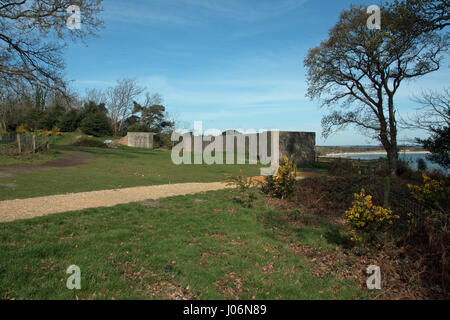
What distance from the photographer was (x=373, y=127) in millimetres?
15703

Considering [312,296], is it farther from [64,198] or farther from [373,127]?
[373,127]

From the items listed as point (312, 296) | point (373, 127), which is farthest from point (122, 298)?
point (373, 127)

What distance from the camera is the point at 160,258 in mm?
3658

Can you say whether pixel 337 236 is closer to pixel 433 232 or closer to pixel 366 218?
pixel 366 218

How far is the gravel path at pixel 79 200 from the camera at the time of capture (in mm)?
5398

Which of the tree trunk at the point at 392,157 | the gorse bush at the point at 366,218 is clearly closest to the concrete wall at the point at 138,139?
the tree trunk at the point at 392,157

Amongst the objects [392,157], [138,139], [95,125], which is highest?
[95,125]

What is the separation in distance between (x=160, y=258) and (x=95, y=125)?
31528mm

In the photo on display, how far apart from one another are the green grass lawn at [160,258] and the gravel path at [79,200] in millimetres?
664

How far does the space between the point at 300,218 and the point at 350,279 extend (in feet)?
7.53

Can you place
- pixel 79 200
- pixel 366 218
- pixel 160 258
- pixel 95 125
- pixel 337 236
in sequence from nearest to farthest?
1. pixel 160 258
2. pixel 366 218
3. pixel 337 236
4. pixel 79 200
5. pixel 95 125

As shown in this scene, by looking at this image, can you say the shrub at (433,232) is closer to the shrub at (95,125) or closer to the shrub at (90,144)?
the shrub at (90,144)

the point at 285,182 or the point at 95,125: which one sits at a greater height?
the point at 95,125

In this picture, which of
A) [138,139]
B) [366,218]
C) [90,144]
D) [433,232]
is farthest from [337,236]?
[138,139]
